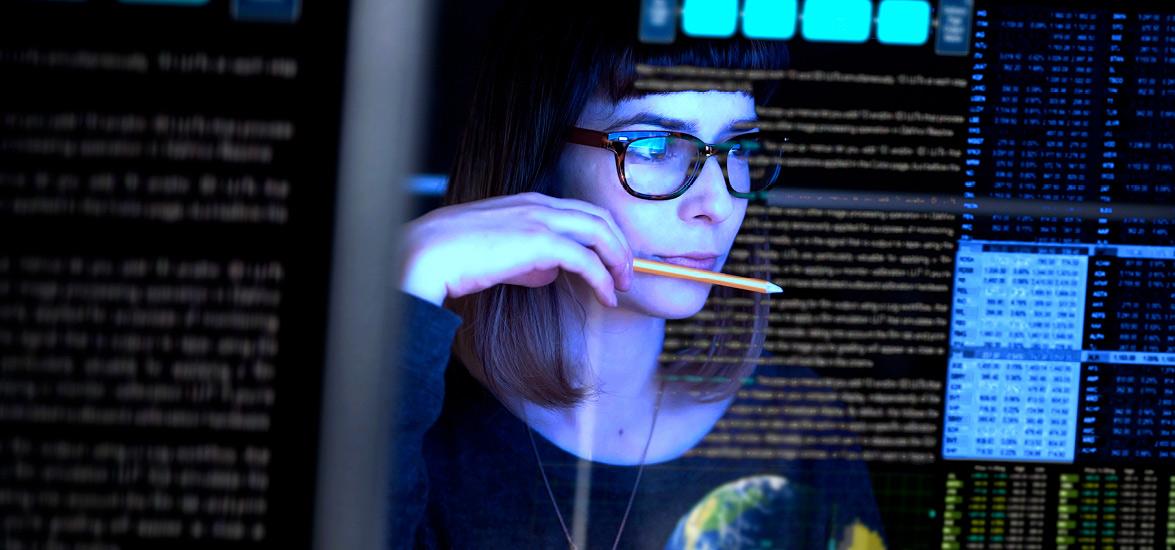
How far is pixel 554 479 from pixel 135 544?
33 cm

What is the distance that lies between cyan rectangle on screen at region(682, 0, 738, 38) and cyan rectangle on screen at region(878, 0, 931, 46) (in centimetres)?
12

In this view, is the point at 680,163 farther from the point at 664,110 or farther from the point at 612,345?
the point at 612,345

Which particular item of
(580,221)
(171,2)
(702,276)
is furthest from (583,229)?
(171,2)

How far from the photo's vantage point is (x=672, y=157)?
0.86 meters

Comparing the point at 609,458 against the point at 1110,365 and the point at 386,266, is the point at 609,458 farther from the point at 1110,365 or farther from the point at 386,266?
the point at 1110,365

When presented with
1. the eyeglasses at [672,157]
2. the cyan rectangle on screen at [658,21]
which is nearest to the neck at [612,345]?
the eyeglasses at [672,157]

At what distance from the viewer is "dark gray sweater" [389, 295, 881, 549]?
0.86 meters

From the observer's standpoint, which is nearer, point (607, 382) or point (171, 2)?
point (171, 2)

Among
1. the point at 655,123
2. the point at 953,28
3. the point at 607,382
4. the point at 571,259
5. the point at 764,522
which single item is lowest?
the point at 764,522

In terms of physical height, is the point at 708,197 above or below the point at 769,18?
below

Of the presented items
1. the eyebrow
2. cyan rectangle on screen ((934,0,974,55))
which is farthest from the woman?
cyan rectangle on screen ((934,0,974,55))

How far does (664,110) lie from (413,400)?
306mm

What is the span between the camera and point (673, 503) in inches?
36.0

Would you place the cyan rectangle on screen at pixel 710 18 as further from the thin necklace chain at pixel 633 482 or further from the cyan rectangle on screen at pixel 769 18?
the thin necklace chain at pixel 633 482
